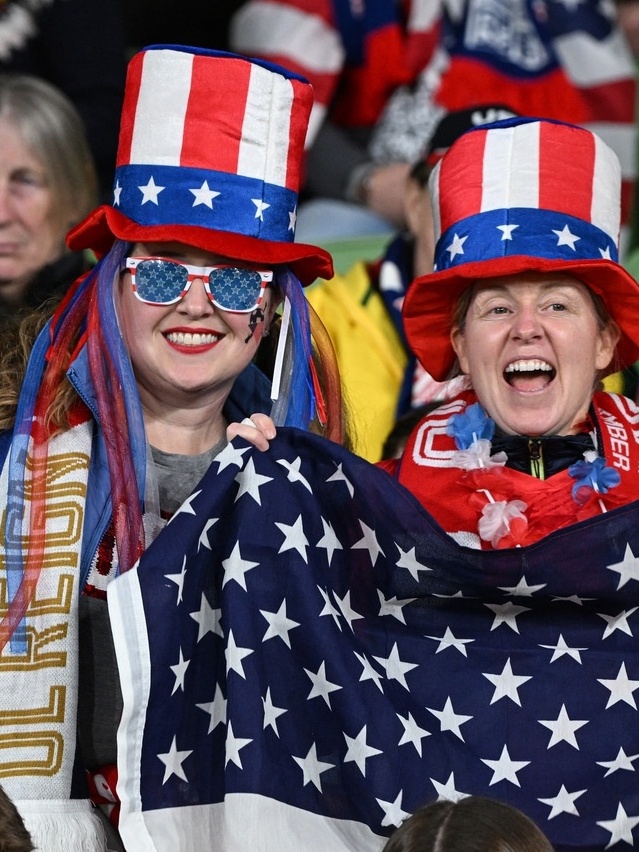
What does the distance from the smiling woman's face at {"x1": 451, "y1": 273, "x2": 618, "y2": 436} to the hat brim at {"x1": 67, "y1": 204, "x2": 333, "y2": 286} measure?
354 mm

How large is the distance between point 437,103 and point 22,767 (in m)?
3.25

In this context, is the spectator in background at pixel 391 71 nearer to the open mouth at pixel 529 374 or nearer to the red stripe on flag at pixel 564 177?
the red stripe on flag at pixel 564 177

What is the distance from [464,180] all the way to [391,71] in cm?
241

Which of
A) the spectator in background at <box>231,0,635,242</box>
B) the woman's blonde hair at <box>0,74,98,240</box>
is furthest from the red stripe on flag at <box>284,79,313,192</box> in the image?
the spectator in background at <box>231,0,635,242</box>

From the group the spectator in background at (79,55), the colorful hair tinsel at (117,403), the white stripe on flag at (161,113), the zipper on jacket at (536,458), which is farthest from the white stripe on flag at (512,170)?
the spectator in background at (79,55)

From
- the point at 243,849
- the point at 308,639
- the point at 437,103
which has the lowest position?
the point at 243,849

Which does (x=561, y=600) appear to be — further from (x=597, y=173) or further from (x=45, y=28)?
(x=45, y=28)

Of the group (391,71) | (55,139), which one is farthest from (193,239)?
(391,71)

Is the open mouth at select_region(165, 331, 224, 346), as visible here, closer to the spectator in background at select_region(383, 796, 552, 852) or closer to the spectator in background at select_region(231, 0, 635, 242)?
the spectator in background at select_region(383, 796, 552, 852)

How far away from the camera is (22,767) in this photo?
2.72 m

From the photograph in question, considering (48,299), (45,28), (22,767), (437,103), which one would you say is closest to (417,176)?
(437,103)

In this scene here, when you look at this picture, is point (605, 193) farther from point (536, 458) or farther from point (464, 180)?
point (536, 458)

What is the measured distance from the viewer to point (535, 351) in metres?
2.97

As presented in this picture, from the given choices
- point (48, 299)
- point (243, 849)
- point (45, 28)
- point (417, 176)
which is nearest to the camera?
point (243, 849)
